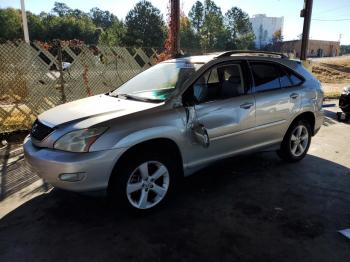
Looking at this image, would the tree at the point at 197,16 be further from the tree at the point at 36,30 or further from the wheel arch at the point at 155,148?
the wheel arch at the point at 155,148

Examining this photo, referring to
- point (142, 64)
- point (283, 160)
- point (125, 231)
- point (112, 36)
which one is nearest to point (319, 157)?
point (283, 160)

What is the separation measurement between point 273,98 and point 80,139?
266cm

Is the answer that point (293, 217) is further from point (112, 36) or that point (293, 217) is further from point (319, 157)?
point (112, 36)

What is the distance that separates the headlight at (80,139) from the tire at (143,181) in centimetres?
37

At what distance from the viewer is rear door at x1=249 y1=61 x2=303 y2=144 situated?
14.0 ft

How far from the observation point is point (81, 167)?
295cm

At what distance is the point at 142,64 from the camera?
9.16m

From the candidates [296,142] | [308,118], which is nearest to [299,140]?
[296,142]

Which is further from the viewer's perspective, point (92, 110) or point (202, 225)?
point (92, 110)

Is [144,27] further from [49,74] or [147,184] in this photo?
[147,184]

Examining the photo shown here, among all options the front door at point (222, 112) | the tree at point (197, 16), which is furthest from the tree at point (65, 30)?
the front door at point (222, 112)

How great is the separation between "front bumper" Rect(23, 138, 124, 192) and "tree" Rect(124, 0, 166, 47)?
53726mm

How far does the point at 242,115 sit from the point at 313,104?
5.11ft

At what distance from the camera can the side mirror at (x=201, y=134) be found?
3594 millimetres
